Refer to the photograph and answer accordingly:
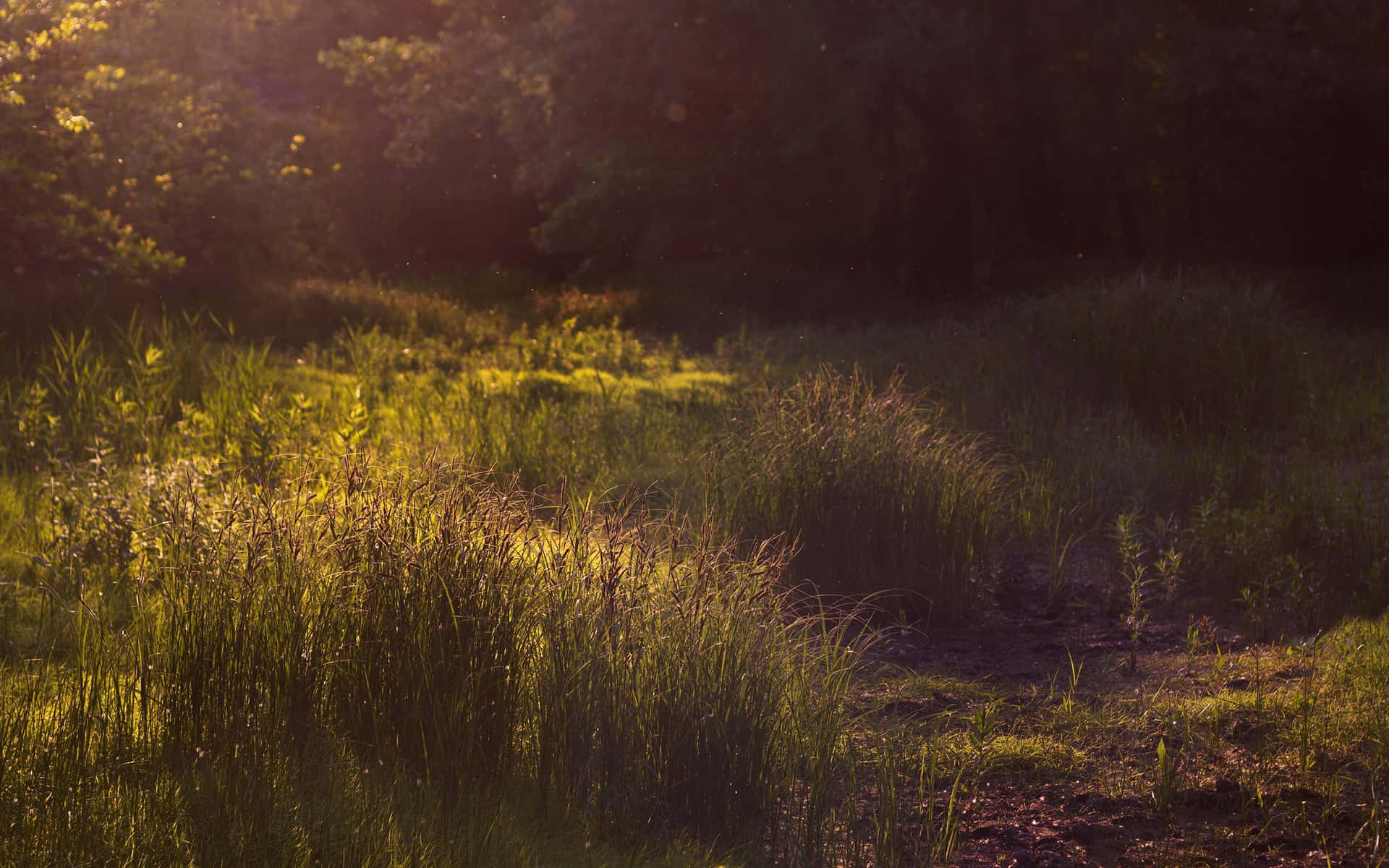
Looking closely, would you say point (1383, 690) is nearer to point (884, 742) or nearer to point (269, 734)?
point (884, 742)

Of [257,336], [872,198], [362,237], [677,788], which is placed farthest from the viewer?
[362,237]

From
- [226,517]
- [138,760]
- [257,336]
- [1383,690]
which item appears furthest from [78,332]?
[1383,690]

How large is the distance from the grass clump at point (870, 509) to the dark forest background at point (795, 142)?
22.9ft

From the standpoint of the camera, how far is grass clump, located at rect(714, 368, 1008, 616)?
5793mm

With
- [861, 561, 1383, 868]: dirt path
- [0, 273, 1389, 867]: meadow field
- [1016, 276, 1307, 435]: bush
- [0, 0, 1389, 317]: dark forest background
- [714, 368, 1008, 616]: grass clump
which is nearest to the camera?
[0, 273, 1389, 867]: meadow field

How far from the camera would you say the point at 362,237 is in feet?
82.2

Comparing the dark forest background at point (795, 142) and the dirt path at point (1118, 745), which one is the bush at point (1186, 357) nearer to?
the dirt path at point (1118, 745)

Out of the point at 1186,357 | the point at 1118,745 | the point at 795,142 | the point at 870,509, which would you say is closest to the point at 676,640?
the point at 1118,745

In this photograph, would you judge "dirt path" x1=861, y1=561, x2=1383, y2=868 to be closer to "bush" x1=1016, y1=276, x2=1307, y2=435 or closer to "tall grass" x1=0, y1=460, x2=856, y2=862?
"tall grass" x1=0, y1=460, x2=856, y2=862

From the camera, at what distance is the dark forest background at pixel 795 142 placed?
41.7 ft

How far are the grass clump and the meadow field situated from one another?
19mm

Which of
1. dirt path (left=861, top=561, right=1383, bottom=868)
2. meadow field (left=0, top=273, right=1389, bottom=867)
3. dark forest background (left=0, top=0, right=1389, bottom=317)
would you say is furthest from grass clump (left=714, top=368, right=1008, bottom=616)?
dark forest background (left=0, top=0, right=1389, bottom=317)

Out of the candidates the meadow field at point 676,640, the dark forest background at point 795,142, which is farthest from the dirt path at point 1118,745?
the dark forest background at point 795,142

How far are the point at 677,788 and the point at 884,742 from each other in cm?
68
